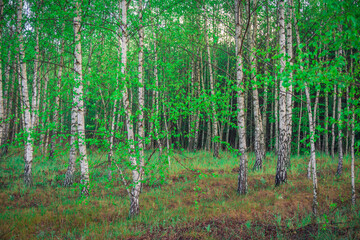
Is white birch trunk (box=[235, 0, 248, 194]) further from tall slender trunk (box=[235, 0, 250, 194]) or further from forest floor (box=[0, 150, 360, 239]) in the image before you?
forest floor (box=[0, 150, 360, 239])

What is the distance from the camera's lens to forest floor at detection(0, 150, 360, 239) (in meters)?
5.15

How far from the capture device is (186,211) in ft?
21.6

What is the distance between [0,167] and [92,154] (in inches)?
226

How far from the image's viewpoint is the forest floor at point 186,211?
5148 mm

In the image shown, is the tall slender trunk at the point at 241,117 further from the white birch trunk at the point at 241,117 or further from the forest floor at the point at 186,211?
Answer: the forest floor at the point at 186,211

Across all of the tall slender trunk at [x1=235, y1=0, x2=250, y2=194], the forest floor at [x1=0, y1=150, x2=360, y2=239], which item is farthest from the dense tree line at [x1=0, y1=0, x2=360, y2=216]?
the forest floor at [x1=0, y1=150, x2=360, y2=239]

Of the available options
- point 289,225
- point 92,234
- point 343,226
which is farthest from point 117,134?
point 343,226

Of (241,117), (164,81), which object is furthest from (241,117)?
(164,81)

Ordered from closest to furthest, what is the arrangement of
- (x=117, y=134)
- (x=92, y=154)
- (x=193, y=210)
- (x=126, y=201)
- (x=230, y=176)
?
(x=117, y=134) < (x=193, y=210) < (x=126, y=201) < (x=230, y=176) < (x=92, y=154)

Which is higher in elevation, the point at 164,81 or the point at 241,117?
the point at 164,81

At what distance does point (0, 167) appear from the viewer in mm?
13070

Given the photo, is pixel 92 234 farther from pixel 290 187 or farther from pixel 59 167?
pixel 59 167

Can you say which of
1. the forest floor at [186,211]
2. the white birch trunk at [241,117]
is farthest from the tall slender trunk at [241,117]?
the forest floor at [186,211]

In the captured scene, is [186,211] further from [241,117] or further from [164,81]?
[164,81]
